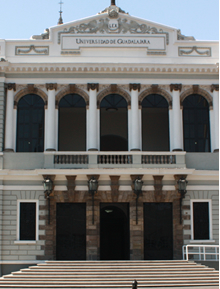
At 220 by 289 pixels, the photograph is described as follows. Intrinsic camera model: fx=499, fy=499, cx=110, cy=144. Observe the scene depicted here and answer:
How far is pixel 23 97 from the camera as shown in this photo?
99.4 feet

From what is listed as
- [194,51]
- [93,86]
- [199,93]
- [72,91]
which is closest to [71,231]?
[72,91]

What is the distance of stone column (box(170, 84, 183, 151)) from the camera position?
2958 centimetres

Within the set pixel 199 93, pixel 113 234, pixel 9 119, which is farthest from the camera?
pixel 113 234

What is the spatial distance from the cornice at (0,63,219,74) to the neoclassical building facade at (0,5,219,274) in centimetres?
6

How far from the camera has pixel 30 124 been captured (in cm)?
3003

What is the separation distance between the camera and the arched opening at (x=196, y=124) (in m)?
30.3

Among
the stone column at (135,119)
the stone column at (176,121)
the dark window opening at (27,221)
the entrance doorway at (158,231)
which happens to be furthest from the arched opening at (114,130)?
the dark window opening at (27,221)

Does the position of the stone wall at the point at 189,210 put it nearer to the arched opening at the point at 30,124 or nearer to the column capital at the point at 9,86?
the arched opening at the point at 30,124

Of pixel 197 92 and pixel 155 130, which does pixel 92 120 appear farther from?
pixel 155 130

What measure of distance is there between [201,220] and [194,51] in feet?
33.7

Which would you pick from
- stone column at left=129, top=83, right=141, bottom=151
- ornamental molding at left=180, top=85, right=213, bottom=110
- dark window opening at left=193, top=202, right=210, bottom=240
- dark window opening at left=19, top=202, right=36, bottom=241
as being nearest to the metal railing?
dark window opening at left=193, top=202, right=210, bottom=240

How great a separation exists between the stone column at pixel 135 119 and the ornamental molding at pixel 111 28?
3462mm

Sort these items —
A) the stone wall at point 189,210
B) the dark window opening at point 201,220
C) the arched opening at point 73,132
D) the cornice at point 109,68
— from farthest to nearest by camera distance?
the arched opening at point 73,132
the cornice at point 109,68
the dark window opening at point 201,220
the stone wall at point 189,210

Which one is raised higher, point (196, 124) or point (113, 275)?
point (196, 124)
